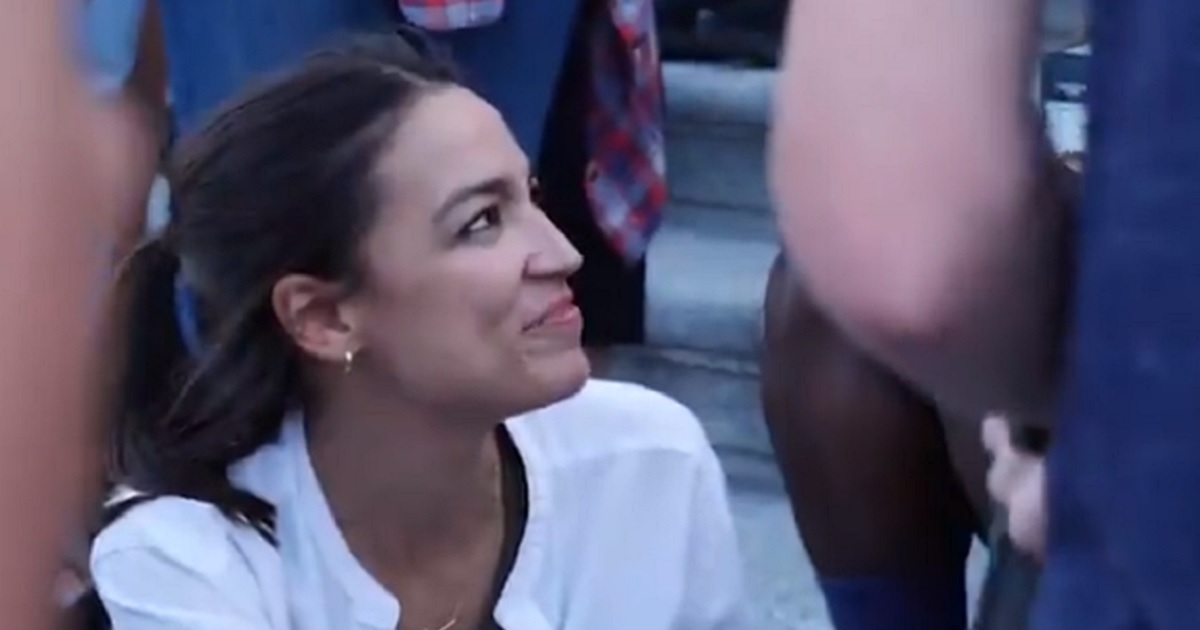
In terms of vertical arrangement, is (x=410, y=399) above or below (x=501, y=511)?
above

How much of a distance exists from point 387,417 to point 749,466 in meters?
1.63

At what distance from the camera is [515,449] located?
2246 millimetres

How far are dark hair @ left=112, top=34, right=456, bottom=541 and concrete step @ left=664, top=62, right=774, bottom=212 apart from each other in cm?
212

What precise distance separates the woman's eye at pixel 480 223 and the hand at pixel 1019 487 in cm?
82

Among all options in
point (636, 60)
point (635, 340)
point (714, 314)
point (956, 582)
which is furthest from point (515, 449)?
point (714, 314)

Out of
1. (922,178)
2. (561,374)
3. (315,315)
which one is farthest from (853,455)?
(922,178)

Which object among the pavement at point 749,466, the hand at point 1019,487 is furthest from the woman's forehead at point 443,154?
the pavement at point 749,466

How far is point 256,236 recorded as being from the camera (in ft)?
7.19

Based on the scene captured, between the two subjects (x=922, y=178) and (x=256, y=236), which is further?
(x=256, y=236)

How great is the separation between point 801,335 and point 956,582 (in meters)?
0.25

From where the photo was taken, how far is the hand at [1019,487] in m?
1.07

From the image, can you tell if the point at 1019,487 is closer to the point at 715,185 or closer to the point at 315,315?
the point at 315,315

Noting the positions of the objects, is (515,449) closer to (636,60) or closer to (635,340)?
(636,60)

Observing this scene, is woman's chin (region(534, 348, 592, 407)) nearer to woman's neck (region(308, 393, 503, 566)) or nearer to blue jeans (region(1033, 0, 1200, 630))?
woman's neck (region(308, 393, 503, 566))
